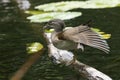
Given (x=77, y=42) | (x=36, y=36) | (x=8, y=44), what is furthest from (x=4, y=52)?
(x=77, y=42)

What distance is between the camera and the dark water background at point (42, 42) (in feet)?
17.2

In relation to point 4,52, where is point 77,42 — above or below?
above

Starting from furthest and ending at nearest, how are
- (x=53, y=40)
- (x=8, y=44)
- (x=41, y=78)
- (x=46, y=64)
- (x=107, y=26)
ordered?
(x=107, y=26), (x=8, y=44), (x=46, y=64), (x=41, y=78), (x=53, y=40)

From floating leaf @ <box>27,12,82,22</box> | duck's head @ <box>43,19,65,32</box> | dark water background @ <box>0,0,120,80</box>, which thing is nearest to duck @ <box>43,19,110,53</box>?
duck's head @ <box>43,19,65,32</box>

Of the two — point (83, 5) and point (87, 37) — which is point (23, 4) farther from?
point (87, 37)

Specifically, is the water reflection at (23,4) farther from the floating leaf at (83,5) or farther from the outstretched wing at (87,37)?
the outstretched wing at (87,37)

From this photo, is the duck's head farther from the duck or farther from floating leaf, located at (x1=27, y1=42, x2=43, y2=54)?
floating leaf, located at (x1=27, y1=42, x2=43, y2=54)

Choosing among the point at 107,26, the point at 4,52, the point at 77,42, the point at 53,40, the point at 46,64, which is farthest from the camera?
the point at 107,26

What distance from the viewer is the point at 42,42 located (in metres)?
6.72

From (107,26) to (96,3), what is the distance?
40.2 inches

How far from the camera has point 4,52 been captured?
640 centimetres

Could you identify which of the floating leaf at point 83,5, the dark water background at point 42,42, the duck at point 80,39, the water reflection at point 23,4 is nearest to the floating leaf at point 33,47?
the dark water background at point 42,42

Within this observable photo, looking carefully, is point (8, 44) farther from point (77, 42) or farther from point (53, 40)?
point (77, 42)

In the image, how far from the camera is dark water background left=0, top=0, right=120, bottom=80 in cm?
526
